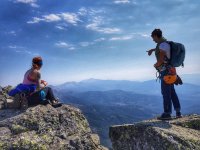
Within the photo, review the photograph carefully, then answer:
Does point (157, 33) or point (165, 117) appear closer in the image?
point (165, 117)

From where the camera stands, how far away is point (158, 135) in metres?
10.3

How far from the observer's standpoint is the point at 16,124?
14000mm

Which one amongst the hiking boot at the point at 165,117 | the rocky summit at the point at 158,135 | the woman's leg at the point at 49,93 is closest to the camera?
the rocky summit at the point at 158,135

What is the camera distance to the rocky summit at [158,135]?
10.1 meters

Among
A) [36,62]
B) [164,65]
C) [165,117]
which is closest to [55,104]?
[36,62]

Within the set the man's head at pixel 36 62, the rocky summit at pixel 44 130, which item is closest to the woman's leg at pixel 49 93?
the rocky summit at pixel 44 130

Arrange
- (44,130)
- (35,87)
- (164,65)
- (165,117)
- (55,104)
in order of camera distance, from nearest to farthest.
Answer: (164,65), (165,117), (44,130), (55,104), (35,87)

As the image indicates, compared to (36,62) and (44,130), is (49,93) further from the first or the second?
(44,130)

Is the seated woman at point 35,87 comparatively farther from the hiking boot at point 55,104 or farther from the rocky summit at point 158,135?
the rocky summit at point 158,135

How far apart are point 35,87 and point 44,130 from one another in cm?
420

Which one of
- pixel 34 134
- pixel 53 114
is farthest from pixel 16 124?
pixel 53 114

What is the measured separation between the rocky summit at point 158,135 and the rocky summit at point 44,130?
8.10 feet

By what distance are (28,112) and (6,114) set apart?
57.3 inches

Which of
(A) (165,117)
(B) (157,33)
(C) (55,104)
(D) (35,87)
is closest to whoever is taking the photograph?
(A) (165,117)
